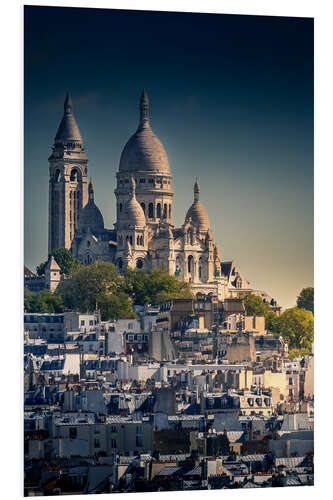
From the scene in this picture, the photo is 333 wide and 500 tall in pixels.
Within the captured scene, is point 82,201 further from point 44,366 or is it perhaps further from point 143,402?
point 143,402

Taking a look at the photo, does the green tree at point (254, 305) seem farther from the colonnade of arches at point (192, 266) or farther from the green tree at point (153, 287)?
the colonnade of arches at point (192, 266)

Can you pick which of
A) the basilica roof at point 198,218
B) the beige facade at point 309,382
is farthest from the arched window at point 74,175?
the beige facade at point 309,382

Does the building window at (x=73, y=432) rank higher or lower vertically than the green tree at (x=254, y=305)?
lower

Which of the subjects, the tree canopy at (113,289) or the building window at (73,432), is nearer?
the building window at (73,432)

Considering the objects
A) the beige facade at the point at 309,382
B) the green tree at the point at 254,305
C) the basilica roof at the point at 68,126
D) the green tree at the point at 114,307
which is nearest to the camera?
the beige facade at the point at 309,382

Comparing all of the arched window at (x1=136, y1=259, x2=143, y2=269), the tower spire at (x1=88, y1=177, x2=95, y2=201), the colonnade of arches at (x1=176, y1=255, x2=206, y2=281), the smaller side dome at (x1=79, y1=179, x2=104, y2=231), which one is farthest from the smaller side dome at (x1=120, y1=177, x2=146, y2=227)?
the colonnade of arches at (x1=176, y1=255, x2=206, y2=281)

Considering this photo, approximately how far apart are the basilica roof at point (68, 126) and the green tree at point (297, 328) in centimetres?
873

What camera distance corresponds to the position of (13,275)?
38250mm

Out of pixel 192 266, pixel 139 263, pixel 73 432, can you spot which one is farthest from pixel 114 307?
pixel 73 432

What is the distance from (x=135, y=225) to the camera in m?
86.5

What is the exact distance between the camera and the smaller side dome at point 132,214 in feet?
283

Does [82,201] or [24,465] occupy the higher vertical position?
[82,201]

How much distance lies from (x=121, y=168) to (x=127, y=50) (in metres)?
37.8

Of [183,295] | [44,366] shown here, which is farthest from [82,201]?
[44,366]
